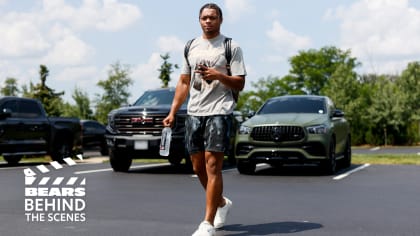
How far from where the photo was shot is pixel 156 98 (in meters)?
14.6

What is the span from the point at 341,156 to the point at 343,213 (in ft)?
24.2

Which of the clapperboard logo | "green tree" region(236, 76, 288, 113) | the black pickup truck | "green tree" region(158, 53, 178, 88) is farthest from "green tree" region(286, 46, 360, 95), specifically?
the clapperboard logo

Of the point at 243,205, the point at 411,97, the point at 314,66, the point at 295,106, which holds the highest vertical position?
the point at 314,66

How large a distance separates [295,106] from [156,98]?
2950 mm

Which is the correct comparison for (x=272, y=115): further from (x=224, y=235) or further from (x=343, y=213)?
(x=224, y=235)

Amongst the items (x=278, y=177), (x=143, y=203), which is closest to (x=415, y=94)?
(x=278, y=177)

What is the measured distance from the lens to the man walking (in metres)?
5.90

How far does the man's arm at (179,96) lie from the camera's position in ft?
20.6

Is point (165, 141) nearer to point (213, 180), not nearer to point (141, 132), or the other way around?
point (213, 180)

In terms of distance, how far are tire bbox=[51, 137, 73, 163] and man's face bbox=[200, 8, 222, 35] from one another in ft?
42.2

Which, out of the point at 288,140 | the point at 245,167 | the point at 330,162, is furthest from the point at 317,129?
the point at 245,167

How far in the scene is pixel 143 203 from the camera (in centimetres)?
834

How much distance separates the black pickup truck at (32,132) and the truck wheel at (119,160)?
3.69m

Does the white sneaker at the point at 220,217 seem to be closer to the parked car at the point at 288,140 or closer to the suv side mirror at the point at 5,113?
the parked car at the point at 288,140
